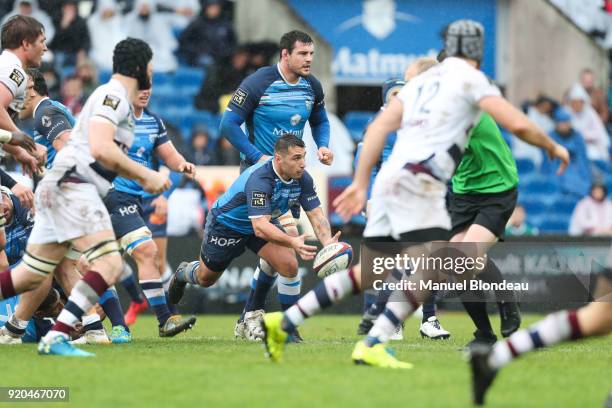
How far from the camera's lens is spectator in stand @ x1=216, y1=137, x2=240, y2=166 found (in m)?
20.3

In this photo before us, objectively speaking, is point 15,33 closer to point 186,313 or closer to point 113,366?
point 113,366

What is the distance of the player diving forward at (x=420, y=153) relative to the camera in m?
7.46

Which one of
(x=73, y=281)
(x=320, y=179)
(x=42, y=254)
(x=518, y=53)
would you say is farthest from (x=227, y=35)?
(x=42, y=254)

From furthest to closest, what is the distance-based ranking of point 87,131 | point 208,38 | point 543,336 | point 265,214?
point 208,38
point 265,214
point 87,131
point 543,336

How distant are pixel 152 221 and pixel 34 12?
794 centimetres

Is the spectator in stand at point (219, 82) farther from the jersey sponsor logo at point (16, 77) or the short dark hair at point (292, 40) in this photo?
the jersey sponsor logo at point (16, 77)

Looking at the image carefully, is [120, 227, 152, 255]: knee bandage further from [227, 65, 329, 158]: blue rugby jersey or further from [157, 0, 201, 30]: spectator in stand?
[157, 0, 201, 30]: spectator in stand

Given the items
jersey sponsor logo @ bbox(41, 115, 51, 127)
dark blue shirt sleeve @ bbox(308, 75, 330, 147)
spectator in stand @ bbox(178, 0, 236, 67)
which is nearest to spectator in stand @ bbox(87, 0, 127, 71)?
spectator in stand @ bbox(178, 0, 236, 67)

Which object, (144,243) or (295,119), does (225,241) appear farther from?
(295,119)

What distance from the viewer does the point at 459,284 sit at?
394 inches

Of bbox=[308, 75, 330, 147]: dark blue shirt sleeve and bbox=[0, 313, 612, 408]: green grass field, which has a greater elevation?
bbox=[308, 75, 330, 147]: dark blue shirt sleeve

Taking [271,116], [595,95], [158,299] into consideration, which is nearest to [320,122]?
[271,116]

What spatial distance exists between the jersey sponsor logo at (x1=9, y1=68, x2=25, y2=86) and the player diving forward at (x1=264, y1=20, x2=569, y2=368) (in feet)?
10.3

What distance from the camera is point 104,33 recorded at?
20.7 m
